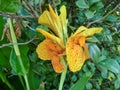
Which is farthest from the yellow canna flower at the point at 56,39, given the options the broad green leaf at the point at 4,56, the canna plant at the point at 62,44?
the broad green leaf at the point at 4,56

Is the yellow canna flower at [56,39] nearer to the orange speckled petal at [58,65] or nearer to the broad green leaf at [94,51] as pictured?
the orange speckled petal at [58,65]

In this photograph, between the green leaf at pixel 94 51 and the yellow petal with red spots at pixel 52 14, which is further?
the green leaf at pixel 94 51

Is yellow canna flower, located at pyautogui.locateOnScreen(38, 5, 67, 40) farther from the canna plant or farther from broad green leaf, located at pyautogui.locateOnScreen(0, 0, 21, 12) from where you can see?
broad green leaf, located at pyautogui.locateOnScreen(0, 0, 21, 12)

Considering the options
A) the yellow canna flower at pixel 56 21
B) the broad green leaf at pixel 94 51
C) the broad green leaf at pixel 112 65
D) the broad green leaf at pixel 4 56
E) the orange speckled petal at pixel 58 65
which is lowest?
the broad green leaf at pixel 112 65

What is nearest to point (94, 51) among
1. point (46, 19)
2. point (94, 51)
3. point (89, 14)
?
point (94, 51)

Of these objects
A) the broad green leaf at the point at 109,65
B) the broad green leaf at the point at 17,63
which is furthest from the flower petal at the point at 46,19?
the broad green leaf at the point at 109,65

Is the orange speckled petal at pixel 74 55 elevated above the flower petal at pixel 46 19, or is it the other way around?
the flower petal at pixel 46 19

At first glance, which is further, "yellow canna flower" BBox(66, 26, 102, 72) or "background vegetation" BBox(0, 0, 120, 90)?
"background vegetation" BBox(0, 0, 120, 90)

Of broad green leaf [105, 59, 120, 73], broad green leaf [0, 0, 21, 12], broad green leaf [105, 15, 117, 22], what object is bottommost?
broad green leaf [105, 59, 120, 73]

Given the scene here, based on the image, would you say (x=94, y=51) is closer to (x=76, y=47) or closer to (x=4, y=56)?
(x=76, y=47)

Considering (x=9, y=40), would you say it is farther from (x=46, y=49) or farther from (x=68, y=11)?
(x=68, y=11)

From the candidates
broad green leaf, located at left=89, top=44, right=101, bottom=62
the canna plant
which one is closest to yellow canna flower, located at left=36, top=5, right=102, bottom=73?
the canna plant
